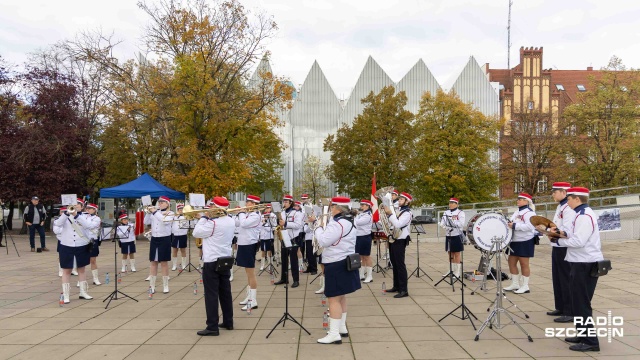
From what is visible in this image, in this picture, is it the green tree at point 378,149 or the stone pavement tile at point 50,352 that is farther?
the green tree at point 378,149

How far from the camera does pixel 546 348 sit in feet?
19.6

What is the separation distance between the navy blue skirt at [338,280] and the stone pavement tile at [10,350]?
4473mm

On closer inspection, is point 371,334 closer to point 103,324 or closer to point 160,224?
point 103,324

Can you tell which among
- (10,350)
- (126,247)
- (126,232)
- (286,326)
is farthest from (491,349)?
(126,247)

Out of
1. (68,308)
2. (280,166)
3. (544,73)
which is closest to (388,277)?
(68,308)

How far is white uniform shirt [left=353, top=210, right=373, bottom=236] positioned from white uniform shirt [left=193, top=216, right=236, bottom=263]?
12.0 ft

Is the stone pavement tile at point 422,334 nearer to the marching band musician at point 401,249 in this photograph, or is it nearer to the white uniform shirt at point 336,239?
the white uniform shirt at point 336,239

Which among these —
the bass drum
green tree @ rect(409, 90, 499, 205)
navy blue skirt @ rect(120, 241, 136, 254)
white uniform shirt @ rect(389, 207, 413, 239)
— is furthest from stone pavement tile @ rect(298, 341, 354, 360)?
green tree @ rect(409, 90, 499, 205)

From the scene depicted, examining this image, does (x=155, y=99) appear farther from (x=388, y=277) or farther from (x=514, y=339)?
(x=514, y=339)

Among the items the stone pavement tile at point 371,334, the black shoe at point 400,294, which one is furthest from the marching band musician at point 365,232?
the stone pavement tile at point 371,334

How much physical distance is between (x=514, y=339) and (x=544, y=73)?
51.3 meters

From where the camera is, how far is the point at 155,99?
25.6 m

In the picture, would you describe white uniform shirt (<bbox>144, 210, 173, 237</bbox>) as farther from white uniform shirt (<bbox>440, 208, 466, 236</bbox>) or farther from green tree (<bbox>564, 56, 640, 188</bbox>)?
green tree (<bbox>564, 56, 640, 188</bbox>)

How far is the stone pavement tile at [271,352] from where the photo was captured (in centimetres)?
580
